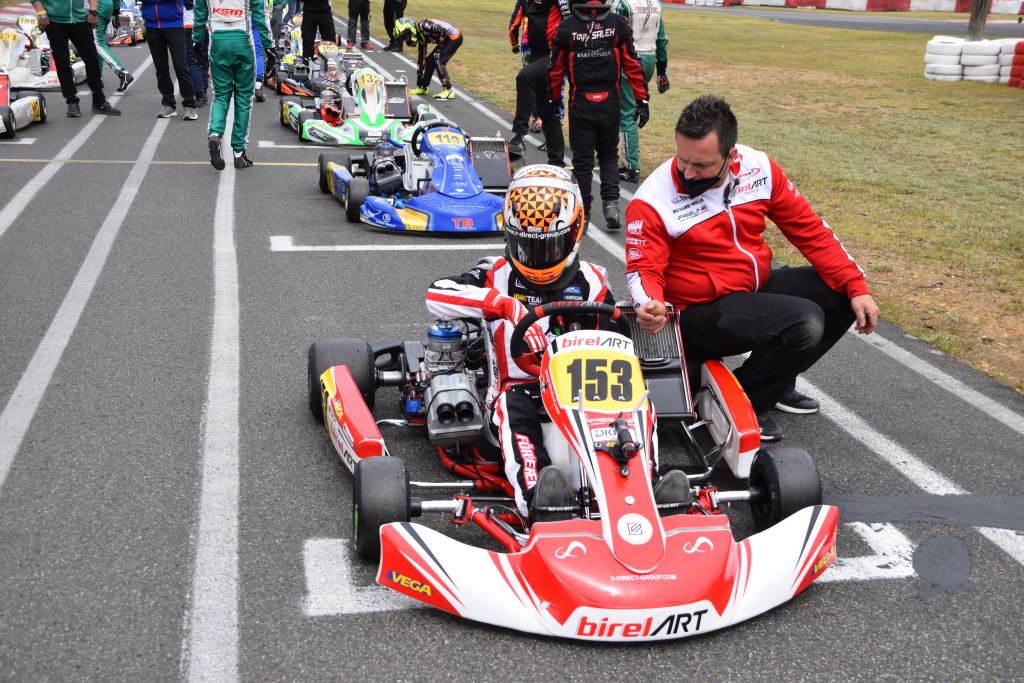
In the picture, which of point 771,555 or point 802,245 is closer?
point 771,555

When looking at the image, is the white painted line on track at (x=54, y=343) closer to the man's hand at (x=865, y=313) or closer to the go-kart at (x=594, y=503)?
the go-kart at (x=594, y=503)

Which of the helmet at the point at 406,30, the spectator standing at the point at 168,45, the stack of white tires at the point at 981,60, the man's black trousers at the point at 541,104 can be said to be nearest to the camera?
the man's black trousers at the point at 541,104

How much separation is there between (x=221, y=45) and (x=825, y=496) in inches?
304

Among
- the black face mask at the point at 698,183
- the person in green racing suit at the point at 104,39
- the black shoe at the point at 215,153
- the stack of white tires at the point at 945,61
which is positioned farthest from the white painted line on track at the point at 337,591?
the stack of white tires at the point at 945,61

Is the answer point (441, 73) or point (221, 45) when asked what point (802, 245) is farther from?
point (441, 73)

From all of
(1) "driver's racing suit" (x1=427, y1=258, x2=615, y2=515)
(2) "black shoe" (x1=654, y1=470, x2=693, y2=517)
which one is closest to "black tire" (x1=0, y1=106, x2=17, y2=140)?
(1) "driver's racing suit" (x1=427, y1=258, x2=615, y2=515)

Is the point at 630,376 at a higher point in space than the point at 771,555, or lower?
higher

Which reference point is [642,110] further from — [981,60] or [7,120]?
[981,60]

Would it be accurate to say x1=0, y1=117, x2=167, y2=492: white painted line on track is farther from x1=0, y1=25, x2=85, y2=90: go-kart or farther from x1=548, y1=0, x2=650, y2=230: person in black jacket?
x1=0, y1=25, x2=85, y2=90: go-kart

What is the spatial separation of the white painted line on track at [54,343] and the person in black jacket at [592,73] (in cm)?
358

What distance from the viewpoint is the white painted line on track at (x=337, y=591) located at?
334 centimetres

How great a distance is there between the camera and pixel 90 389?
499cm

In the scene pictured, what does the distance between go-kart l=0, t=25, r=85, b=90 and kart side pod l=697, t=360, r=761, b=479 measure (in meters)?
11.8

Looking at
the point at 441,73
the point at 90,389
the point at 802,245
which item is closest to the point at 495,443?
the point at 802,245
